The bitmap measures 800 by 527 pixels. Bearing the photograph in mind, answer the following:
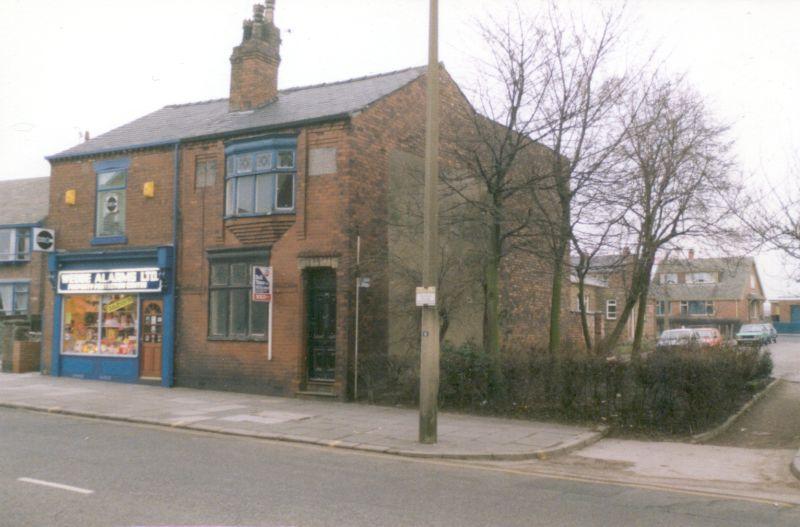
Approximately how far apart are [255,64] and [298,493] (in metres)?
15.5

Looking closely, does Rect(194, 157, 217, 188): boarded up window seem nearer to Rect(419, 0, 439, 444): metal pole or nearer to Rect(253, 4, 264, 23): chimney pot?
Rect(253, 4, 264, 23): chimney pot

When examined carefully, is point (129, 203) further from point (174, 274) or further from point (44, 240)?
point (44, 240)

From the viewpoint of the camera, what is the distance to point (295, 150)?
17625 mm

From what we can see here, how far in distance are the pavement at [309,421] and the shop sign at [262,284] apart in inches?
93.7

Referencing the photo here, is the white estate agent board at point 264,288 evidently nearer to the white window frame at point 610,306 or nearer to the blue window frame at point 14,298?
the blue window frame at point 14,298

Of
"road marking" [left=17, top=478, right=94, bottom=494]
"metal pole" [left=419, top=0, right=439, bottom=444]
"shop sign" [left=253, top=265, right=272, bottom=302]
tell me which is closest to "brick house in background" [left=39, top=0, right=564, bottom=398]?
"shop sign" [left=253, top=265, right=272, bottom=302]

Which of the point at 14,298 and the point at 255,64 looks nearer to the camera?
the point at 255,64

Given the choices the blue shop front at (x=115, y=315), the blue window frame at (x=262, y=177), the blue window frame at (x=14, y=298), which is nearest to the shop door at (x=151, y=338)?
the blue shop front at (x=115, y=315)

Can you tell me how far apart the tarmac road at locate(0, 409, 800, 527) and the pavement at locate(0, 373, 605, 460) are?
0.95m

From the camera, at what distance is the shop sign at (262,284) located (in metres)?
16.9

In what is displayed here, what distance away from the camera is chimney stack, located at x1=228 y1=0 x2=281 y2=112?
2062 centimetres

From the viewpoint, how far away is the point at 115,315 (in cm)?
2064

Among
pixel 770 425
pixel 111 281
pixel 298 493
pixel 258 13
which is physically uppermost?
pixel 258 13

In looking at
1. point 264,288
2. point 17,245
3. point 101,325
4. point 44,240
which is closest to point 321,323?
point 264,288
